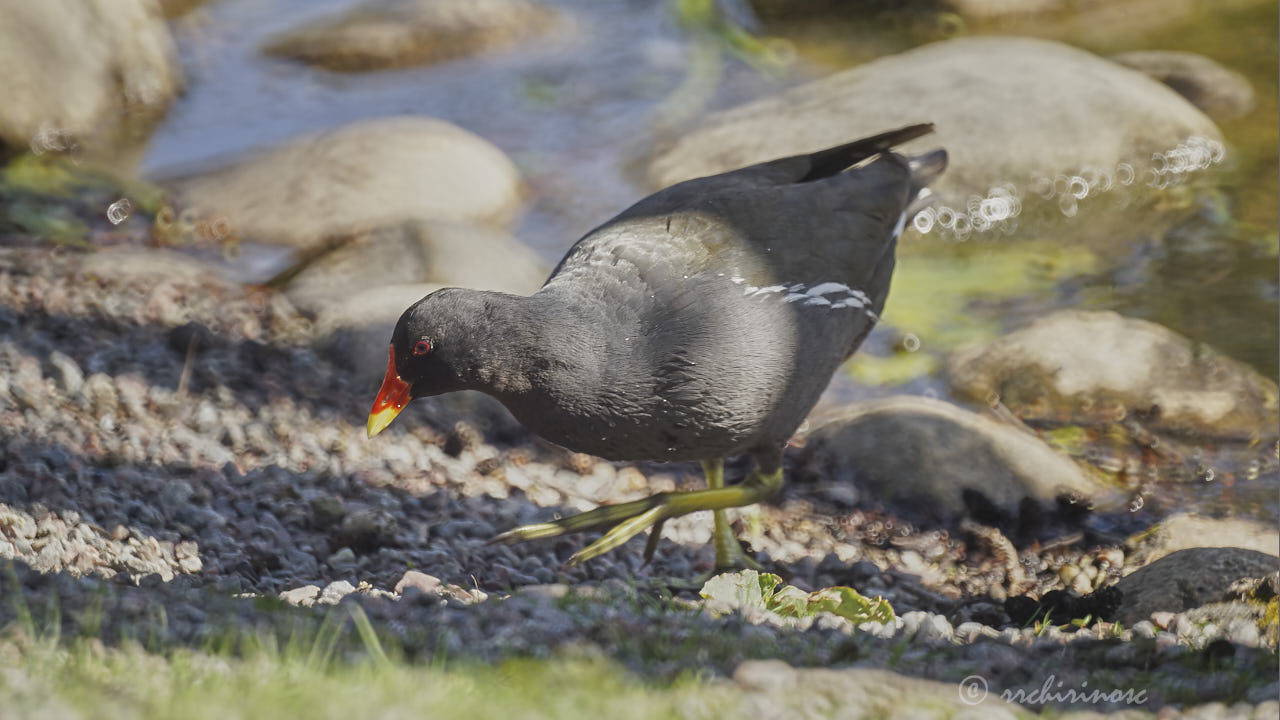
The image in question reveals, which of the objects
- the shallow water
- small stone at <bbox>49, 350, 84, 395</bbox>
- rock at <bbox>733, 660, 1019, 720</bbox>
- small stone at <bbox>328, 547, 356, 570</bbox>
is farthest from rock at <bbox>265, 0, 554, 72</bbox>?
rock at <bbox>733, 660, 1019, 720</bbox>

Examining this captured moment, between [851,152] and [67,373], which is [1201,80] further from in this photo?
[67,373]

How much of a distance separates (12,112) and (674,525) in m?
5.64

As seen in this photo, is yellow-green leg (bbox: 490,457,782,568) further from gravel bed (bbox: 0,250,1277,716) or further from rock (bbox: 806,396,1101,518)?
rock (bbox: 806,396,1101,518)

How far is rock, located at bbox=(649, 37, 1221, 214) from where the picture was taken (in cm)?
723

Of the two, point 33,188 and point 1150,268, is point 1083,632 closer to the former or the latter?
point 1150,268

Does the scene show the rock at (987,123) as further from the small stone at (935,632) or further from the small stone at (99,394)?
the small stone at (935,632)

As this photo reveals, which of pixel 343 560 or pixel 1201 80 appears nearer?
pixel 343 560

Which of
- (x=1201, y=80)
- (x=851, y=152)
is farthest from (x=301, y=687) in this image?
(x=1201, y=80)

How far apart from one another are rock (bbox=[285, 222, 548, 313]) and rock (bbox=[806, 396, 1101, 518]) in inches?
70.4

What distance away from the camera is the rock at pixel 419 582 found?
3.57 m

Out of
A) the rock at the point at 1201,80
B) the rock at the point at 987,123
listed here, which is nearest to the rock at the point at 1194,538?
the rock at the point at 987,123

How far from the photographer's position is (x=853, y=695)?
2.58 metres

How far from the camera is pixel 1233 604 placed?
3.52m

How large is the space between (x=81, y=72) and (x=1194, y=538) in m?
7.58
